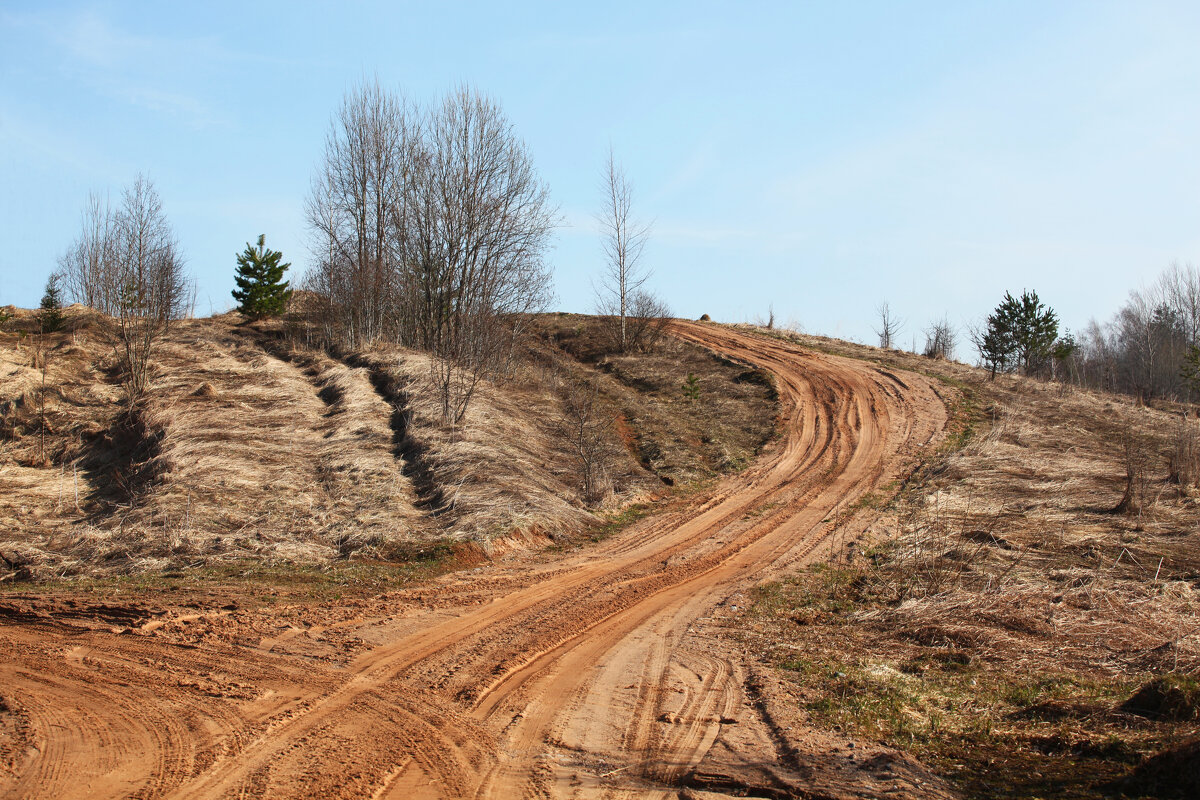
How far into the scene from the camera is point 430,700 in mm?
6473

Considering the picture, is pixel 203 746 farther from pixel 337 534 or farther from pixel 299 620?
pixel 337 534

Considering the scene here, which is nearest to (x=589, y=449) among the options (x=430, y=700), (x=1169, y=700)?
(x=430, y=700)

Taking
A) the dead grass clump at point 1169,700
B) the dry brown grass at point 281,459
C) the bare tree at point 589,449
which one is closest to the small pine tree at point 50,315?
the dry brown grass at point 281,459

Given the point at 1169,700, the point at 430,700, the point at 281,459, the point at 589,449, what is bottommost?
the point at 430,700

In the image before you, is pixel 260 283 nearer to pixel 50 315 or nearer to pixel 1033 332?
pixel 50 315

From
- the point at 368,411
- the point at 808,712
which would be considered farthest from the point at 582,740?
the point at 368,411

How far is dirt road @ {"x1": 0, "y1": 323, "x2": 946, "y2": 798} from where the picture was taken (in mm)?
4988

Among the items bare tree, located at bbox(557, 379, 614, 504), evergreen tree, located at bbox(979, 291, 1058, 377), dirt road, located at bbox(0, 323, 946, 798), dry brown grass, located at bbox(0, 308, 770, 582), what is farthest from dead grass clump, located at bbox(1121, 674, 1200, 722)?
evergreen tree, located at bbox(979, 291, 1058, 377)

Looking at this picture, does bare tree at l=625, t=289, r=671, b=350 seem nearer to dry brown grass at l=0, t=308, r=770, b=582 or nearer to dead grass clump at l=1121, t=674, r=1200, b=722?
dry brown grass at l=0, t=308, r=770, b=582

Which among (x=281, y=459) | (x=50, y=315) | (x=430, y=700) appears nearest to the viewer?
(x=430, y=700)

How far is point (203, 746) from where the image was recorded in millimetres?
5375

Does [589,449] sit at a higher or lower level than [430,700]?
higher

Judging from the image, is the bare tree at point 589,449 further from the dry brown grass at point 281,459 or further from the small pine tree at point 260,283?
the small pine tree at point 260,283

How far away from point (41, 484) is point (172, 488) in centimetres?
462
